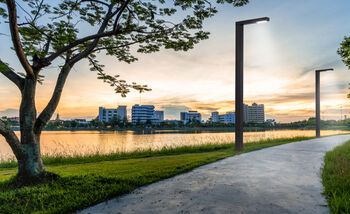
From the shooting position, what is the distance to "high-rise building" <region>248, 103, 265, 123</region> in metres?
165

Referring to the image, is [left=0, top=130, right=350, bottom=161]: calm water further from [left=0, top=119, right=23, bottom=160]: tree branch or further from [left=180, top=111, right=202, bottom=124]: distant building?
[left=180, top=111, right=202, bottom=124]: distant building

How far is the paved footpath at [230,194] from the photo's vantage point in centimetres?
298

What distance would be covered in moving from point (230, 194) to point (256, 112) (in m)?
176

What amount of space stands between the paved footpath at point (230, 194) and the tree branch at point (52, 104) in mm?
2581

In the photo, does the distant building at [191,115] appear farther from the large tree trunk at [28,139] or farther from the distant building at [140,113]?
the large tree trunk at [28,139]

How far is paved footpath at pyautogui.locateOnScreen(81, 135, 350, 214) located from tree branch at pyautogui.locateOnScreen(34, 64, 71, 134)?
8.47ft

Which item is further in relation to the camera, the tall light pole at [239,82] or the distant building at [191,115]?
the distant building at [191,115]

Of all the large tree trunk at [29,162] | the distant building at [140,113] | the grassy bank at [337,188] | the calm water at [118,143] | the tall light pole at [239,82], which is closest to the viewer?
the grassy bank at [337,188]

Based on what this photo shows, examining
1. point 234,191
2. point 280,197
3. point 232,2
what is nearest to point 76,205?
point 234,191

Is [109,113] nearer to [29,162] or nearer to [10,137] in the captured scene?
[29,162]

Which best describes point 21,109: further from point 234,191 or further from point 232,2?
point 232,2

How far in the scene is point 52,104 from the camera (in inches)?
192

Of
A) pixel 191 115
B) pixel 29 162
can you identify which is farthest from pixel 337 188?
pixel 191 115

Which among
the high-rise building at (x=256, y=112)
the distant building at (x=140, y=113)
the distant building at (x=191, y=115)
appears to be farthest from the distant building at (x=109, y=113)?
the high-rise building at (x=256, y=112)
